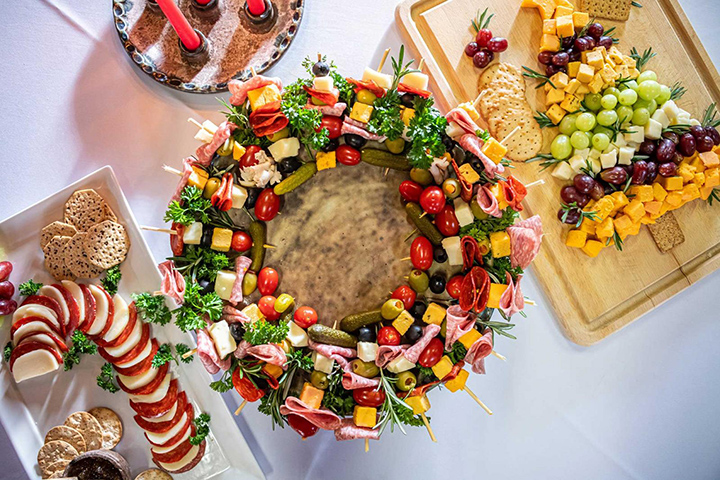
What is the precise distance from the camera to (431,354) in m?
1.84

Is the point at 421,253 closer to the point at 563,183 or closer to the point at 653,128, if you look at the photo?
the point at 563,183

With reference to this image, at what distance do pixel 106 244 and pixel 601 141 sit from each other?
196 centimetres

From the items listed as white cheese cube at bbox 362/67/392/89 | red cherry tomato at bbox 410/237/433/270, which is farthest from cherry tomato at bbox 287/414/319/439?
white cheese cube at bbox 362/67/392/89

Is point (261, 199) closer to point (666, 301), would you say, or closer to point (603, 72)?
point (603, 72)

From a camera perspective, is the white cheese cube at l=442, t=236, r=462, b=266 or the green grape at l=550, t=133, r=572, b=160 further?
the green grape at l=550, t=133, r=572, b=160

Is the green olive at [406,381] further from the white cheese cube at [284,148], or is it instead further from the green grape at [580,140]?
the green grape at [580,140]

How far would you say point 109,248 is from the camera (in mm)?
2070

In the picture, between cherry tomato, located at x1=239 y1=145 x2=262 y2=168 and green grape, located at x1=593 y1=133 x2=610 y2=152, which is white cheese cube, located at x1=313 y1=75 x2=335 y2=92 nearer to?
cherry tomato, located at x1=239 y1=145 x2=262 y2=168

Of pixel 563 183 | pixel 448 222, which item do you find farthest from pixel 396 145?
pixel 563 183

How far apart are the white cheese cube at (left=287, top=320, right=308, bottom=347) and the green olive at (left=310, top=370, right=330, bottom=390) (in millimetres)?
112

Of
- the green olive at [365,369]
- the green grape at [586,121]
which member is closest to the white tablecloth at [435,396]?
the green olive at [365,369]

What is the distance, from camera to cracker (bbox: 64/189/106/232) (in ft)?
6.75

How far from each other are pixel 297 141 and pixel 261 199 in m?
0.24

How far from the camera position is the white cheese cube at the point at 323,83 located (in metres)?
1.75
